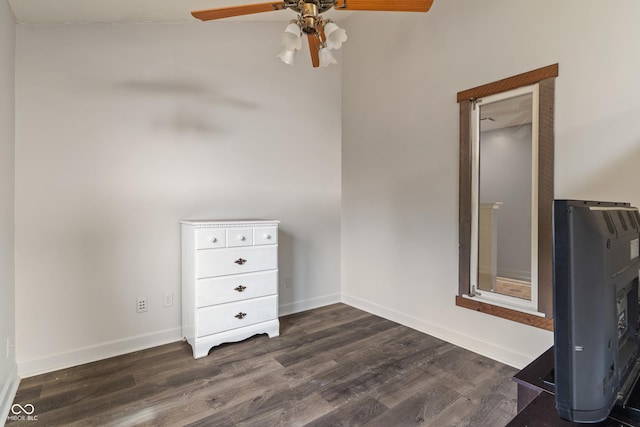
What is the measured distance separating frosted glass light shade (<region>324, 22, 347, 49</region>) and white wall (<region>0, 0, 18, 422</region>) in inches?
71.9

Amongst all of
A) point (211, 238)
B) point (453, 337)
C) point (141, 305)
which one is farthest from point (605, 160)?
point (141, 305)

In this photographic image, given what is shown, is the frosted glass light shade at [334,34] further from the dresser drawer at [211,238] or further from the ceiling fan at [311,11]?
the dresser drawer at [211,238]

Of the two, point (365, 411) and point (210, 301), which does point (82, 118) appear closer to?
point (210, 301)

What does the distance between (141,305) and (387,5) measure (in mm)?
2654

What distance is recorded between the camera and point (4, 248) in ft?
6.04

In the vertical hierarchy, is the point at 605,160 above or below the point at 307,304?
above

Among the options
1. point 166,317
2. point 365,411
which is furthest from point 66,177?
point 365,411

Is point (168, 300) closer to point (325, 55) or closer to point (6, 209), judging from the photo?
point (6, 209)

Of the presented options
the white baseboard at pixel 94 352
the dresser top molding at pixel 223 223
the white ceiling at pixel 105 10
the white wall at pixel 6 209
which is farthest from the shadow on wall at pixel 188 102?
the white baseboard at pixel 94 352

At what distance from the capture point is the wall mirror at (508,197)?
2.04 metres

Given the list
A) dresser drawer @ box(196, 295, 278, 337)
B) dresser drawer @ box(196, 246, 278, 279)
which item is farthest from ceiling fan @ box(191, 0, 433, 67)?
dresser drawer @ box(196, 295, 278, 337)

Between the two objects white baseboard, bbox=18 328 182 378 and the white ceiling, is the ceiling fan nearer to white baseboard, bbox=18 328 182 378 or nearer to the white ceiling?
the white ceiling

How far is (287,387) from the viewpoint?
6.48 feet

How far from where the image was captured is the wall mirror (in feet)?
6.68
